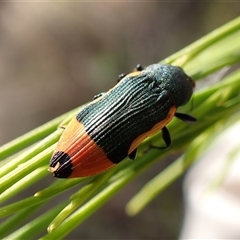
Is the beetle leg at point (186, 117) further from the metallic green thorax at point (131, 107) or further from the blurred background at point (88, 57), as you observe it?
the blurred background at point (88, 57)

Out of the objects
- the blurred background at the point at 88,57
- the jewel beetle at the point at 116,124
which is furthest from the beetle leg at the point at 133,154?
the blurred background at the point at 88,57

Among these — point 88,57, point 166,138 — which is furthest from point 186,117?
point 88,57

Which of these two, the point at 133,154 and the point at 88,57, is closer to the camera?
the point at 133,154

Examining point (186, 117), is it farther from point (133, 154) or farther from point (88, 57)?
point (88, 57)

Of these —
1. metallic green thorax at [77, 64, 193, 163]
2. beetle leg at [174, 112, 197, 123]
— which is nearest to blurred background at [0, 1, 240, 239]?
metallic green thorax at [77, 64, 193, 163]

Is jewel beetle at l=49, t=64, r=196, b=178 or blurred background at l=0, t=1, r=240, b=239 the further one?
blurred background at l=0, t=1, r=240, b=239

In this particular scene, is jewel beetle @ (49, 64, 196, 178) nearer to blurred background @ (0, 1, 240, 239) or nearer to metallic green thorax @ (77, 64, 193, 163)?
metallic green thorax @ (77, 64, 193, 163)
